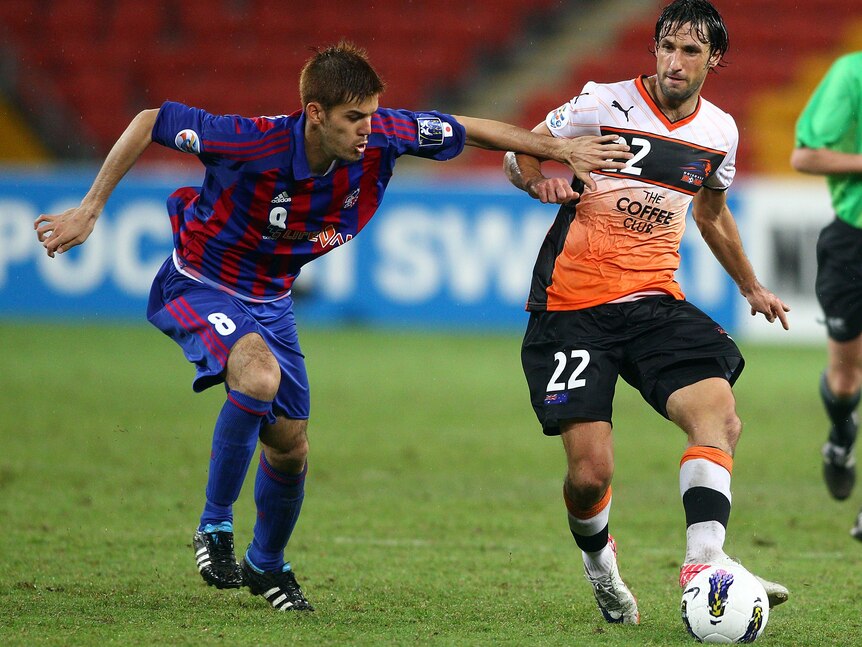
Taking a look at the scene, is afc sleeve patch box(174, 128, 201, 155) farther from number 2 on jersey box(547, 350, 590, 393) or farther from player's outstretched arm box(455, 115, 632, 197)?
number 2 on jersey box(547, 350, 590, 393)

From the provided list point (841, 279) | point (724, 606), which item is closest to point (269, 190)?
point (724, 606)

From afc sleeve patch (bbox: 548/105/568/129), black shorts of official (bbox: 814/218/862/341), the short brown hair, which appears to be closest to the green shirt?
black shorts of official (bbox: 814/218/862/341)

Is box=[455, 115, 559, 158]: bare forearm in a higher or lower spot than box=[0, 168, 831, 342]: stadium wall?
higher

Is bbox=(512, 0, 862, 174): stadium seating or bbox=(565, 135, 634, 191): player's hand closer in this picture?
bbox=(565, 135, 634, 191): player's hand

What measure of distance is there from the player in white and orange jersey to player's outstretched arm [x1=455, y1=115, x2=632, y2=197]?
5 cm

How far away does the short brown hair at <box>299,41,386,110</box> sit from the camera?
4.54m

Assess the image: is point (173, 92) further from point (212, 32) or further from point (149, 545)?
point (149, 545)

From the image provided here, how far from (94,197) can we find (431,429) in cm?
522

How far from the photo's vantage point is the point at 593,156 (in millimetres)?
4773

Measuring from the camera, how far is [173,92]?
18.8 metres

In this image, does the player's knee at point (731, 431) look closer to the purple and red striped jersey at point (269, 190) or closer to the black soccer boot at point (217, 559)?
the purple and red striped jersey at point (269, 190)

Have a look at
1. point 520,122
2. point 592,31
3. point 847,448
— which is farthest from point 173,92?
point 847,448

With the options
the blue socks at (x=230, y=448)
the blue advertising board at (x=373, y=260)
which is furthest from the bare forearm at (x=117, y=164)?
the blue advertising board at (x=373, y=260)

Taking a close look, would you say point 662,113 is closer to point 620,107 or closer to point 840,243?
point 620,107
